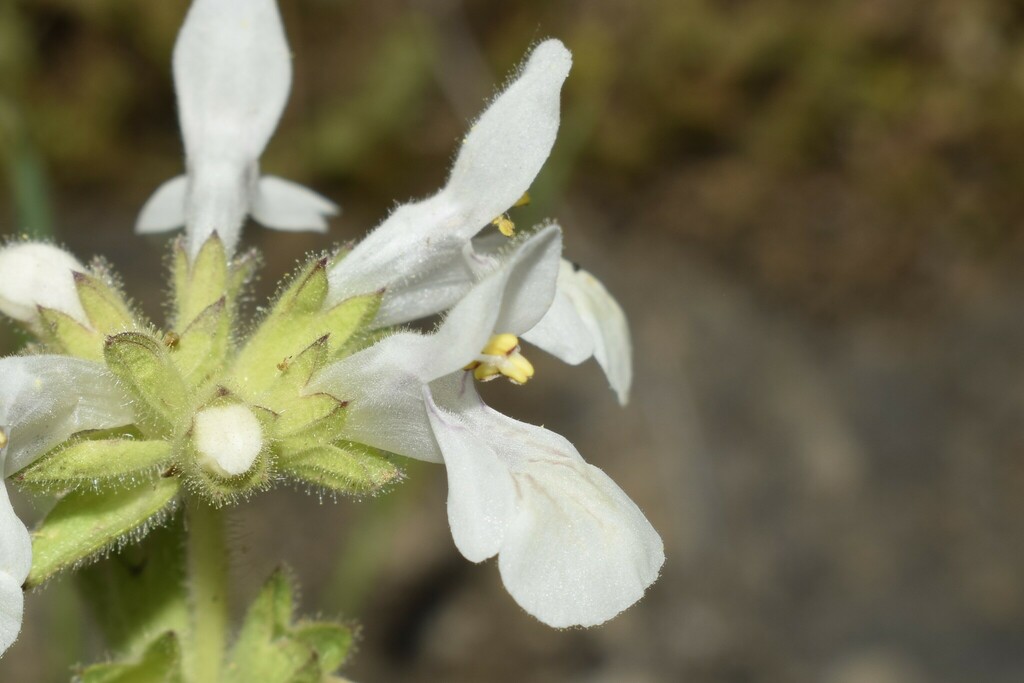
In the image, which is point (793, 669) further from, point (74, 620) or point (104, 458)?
point (104, 458)

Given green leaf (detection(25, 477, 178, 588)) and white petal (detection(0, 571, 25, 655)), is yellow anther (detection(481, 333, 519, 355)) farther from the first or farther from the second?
white petal (detection(0, 571, 25, 655))

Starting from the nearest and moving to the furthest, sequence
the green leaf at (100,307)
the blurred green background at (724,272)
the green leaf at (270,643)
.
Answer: the green leaf at (100,307) < the green leaf at (270,643) < the blurred green background at (724,272)

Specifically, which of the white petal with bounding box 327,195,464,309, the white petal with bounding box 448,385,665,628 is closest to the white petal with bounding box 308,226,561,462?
the white petal with bounding box 448,385,665,628

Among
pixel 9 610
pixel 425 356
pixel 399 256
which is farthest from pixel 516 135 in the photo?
pixel 9 610

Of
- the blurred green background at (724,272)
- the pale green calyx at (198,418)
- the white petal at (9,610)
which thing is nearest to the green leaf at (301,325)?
the pale green calyx at (198,418)

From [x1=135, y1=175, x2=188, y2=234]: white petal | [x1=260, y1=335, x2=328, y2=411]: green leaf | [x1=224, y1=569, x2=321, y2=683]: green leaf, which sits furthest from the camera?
[x1=135, y1=175, x2=188, y2=234]: white petal

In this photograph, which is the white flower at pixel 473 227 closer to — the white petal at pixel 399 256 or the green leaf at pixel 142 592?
the white petal at pixel 399 256

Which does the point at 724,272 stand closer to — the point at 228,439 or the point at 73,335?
the point at 73,335
